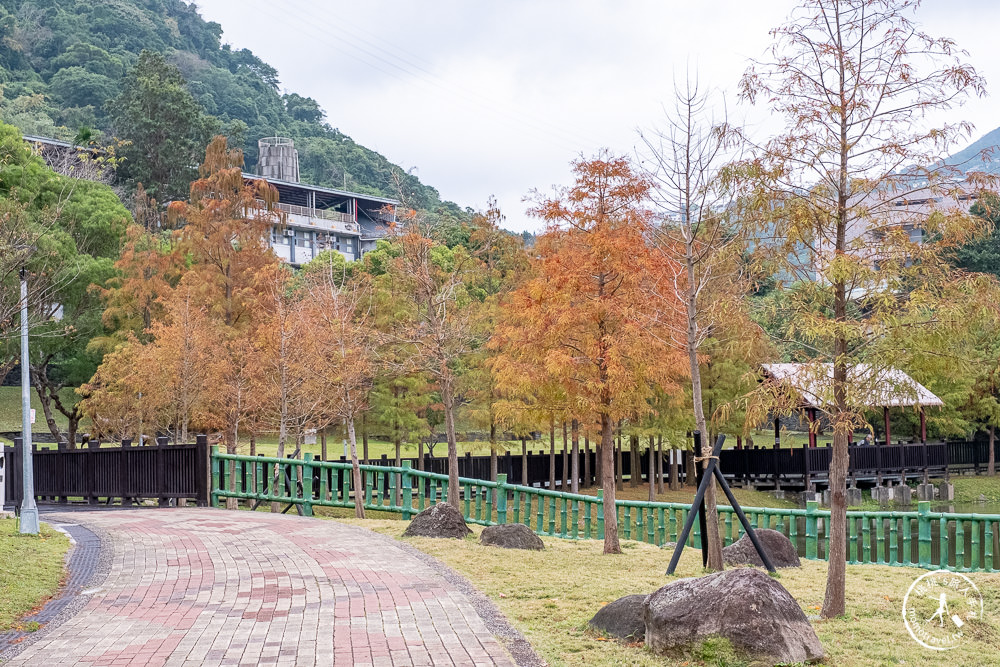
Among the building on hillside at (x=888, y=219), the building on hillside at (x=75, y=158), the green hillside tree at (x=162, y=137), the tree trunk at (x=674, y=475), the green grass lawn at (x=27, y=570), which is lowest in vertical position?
the tree trunk at (x=674, y=475)

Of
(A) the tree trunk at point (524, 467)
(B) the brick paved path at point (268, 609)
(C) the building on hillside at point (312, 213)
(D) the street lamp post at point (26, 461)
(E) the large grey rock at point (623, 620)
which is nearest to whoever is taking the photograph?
(B) the brick paved path at point (268, 609)

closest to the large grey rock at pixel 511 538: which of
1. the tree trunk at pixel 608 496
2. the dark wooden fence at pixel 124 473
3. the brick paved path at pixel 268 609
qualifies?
the tree trunk at pixel 608 496

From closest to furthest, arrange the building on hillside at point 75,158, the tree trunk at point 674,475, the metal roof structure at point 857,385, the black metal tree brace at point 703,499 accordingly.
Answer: the metal roof structure at point 857,385, the black metal tree brace at point 703,499, the building on hillside at point 75,158, the tree trunk at point 674,475

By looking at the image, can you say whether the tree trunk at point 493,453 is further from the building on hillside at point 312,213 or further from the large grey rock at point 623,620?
the building on hillside at point 312,213

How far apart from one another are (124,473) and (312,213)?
46.2 metres

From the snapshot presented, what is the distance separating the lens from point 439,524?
1348 cm

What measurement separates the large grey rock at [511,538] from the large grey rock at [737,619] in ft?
18.5

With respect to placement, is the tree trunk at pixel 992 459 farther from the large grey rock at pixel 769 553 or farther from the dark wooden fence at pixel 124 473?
the dark wooden fence at pixel 124 473

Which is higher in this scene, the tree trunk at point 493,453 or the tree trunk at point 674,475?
the tree trunk at point 493,453

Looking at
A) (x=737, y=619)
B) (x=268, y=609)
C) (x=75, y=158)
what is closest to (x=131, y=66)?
(x=75, y=158)

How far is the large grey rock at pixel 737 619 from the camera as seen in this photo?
661cm

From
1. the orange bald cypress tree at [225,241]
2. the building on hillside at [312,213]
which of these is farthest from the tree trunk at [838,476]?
the building on hillside at [312,213]

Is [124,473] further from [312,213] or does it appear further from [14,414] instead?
Result: [312,213]

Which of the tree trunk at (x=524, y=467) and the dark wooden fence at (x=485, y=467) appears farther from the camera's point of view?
the tree trunk at (x=524, y=467)
